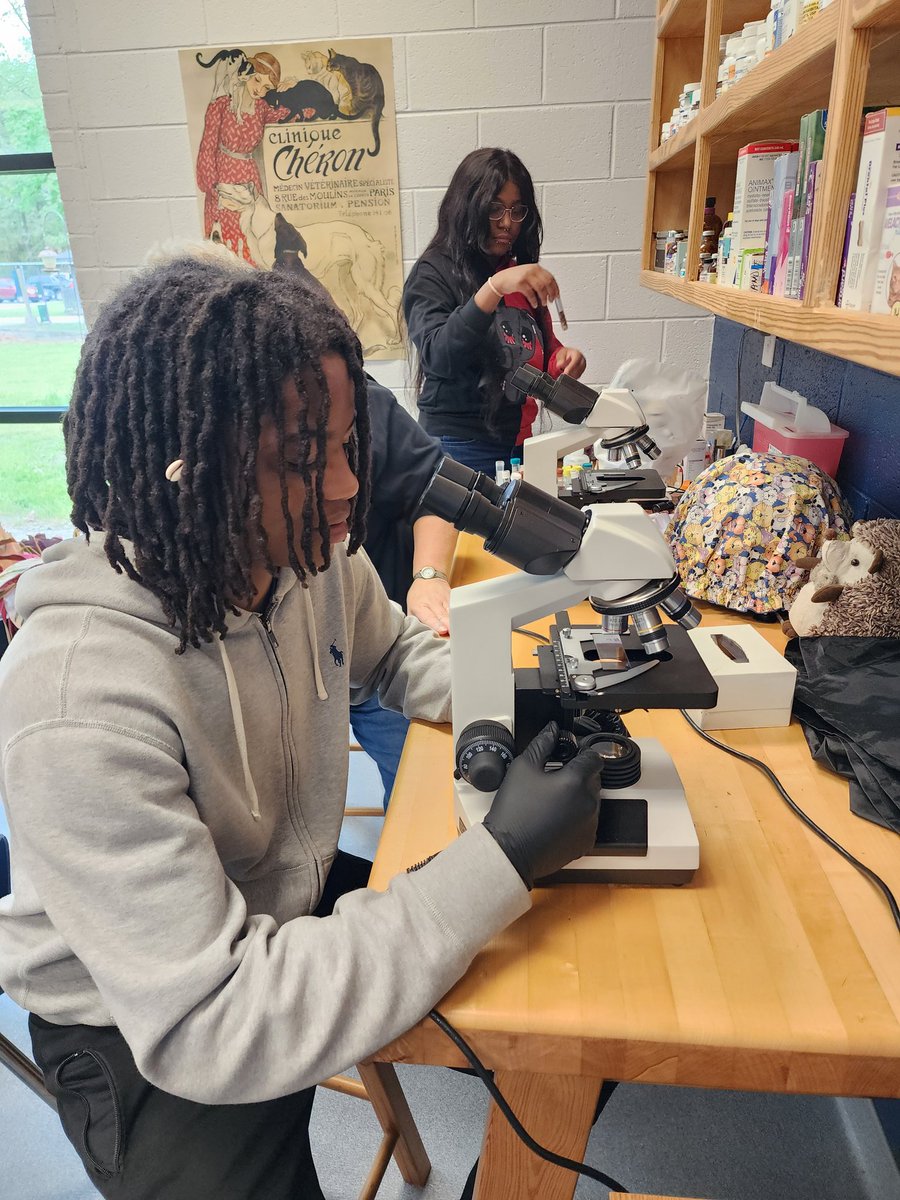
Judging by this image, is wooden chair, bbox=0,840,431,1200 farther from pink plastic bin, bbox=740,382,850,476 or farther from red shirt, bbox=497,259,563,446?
red shirt, bbox=497,259,563,446

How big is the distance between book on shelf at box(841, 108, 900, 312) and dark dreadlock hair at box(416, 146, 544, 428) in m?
1.24

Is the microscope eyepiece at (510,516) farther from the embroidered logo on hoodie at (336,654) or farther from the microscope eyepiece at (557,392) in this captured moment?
the microscope eyepiece at (557,392)

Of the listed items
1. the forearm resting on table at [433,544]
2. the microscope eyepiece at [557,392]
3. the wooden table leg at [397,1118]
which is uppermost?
the microscope eyepiece at [557,392]

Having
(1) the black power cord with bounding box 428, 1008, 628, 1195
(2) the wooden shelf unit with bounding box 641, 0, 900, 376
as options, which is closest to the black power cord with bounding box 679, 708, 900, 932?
(1) the black power cord with bounding box 428, 1008, 628, 1195

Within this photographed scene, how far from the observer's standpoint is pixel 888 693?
939 millimetres

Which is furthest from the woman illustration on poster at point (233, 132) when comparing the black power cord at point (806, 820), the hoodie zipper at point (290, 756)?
the black power cord at point (806, 820)

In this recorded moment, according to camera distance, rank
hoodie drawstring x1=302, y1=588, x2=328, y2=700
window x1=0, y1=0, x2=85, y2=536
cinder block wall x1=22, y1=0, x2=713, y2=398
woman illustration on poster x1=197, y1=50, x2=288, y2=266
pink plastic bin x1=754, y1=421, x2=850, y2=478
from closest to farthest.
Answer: hoodie drawstring x1=302, y1=588, x2=328, y2=700, pink plastic bin x1=754, y1=421, x2=850, y2=478, cinder block wall x1=22, y1=0, x2=713, y2=398, woman illustration on poster x1=197, y1=50, x2=288, y2=266, window x1=0, y1=0, x2=85, y2=536

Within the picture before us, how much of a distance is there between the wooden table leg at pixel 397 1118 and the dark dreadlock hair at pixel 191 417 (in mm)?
749

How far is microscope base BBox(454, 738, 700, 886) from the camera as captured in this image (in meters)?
0.74

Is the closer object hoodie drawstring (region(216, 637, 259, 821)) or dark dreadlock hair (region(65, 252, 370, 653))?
dark dreadlock hair (region(65, 252, 370, 653))

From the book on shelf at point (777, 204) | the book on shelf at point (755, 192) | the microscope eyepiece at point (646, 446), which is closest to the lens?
the book on shelf at point (777, 204)

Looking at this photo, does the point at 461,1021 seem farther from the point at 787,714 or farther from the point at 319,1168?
the point at 319,1168

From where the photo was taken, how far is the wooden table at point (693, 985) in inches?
23.7

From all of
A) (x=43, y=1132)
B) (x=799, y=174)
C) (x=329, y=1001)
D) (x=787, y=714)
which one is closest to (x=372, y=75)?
(x=799, y=174)
